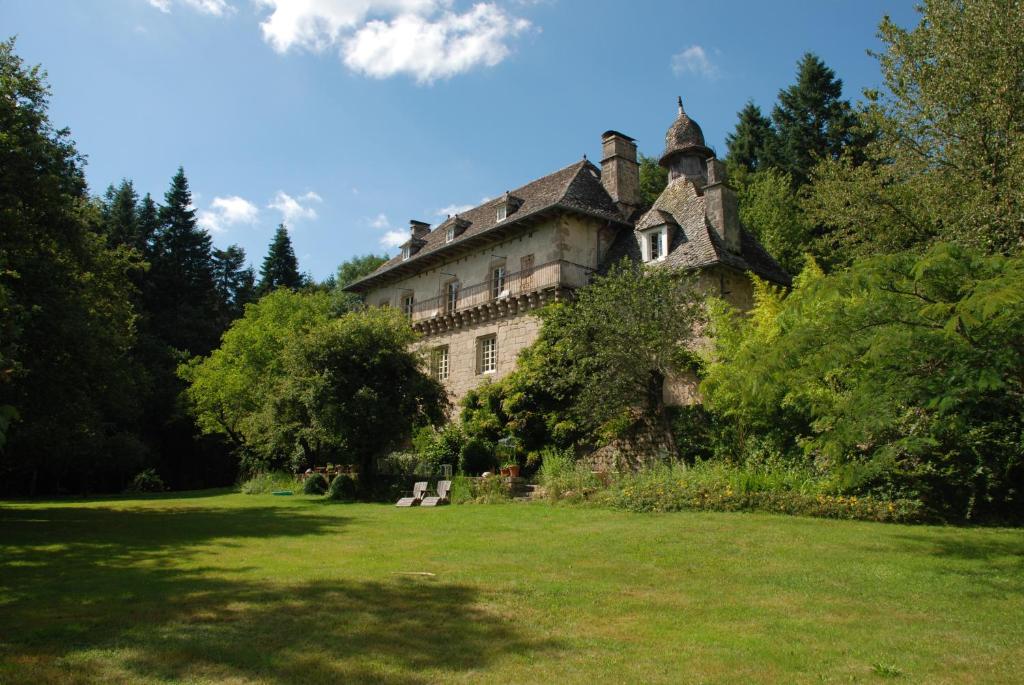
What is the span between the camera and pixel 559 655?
5227mm

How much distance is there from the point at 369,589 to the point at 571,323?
52.9 feet

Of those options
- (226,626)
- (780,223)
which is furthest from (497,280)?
(226,626)

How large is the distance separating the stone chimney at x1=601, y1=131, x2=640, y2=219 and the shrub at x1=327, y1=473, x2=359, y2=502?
14729mm

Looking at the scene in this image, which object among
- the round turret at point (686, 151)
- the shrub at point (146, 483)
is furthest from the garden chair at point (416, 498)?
the shrub at point (146, 483)

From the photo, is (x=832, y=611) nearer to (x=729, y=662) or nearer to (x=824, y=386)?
(x=729, y=662)

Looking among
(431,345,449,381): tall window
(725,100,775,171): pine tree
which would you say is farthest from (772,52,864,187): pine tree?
(431,345,449,381): tall window

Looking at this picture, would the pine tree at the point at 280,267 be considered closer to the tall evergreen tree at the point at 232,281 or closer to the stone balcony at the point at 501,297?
the tall evergreen tree at the point at 232,281

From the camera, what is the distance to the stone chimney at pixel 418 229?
36.4m

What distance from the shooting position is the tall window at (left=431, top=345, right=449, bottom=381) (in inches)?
1234

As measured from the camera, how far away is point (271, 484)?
29.7 metres

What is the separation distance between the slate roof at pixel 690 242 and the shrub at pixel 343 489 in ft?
40.4

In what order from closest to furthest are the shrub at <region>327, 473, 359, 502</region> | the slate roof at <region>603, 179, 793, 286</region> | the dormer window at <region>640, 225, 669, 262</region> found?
1. the shrub at <region>327, 473, 359, 502</region>
2. the slate roof at <region>603, 179, 793, 286</region>
3. the dormer window at <region>640, 225, 669, 262</region>

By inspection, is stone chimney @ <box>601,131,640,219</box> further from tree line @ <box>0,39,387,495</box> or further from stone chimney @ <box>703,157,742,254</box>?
tree line @ <box>0,39,387,495</box>

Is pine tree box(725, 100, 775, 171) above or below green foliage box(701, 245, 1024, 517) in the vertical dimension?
above
